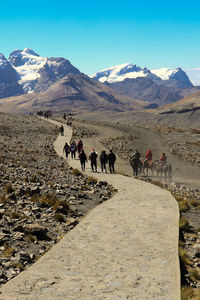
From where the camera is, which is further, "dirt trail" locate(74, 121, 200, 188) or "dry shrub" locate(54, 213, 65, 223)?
"dirt trail" locate(74, 121, 200, 188)

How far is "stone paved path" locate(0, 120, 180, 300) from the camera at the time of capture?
8703mm

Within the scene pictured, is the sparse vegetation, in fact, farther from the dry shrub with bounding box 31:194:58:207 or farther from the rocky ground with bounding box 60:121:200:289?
the rocky ground with bounding box 60:121:200:289

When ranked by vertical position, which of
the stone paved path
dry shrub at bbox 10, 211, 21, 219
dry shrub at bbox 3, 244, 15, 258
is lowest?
the stone paved path

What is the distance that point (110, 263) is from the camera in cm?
1045

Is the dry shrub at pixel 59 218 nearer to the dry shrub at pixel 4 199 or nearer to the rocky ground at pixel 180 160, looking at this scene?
the dry shrub at pixel 4 199

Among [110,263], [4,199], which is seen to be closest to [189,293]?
[110,263]

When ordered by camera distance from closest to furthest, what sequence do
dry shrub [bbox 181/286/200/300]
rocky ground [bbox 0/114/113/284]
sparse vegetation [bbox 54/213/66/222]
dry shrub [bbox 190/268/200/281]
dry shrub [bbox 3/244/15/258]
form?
dry shrub [bbox 181/286/200/300] → dry shrub [bbox 190/268/200/281] → dry shrub [bbox 3/244/15/258] → rocky ground [bbox 0/114/113/284] → sparse vegetation [bbox 54/213/66/222]

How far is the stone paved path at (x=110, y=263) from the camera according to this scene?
870 centimetres

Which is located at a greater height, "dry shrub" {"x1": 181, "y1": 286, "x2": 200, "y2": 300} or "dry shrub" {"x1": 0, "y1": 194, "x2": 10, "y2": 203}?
"dry shrub" {"x1": 0, "y1": 194, "x2": 10, "y2": 203}

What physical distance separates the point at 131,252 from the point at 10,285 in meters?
4.02

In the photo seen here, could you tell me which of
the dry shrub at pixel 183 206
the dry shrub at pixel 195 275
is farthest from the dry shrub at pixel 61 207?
the dry shrub at pixel 195 275

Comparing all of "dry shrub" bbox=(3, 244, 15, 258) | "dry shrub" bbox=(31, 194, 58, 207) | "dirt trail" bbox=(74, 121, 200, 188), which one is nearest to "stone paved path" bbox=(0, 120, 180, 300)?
"dry shrub" bbox=(3, 244, 15, 258)

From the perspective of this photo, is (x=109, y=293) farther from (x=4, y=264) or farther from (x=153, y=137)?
(x=153, y=137)

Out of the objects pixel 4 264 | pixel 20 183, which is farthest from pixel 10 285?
pixel 20 183
